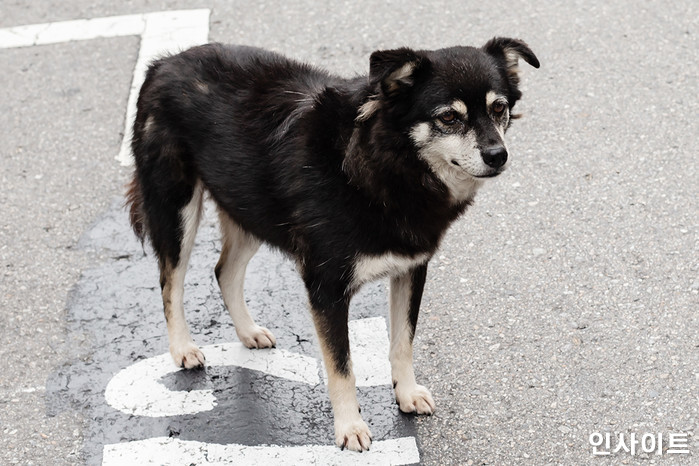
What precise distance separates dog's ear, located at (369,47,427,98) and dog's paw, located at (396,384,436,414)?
1449mm

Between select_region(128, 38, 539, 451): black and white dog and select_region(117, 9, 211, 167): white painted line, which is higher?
select_region(128, 38, 539, 451): black and white dog

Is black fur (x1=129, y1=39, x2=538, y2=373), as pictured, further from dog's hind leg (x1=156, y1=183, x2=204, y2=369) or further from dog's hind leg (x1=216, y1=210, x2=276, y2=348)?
dog's hind leg (x1=216, y1=210, x2=276, y2=348)

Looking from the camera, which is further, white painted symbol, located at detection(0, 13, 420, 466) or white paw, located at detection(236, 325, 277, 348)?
white paw, located at detection(236, 325, 277, 348)

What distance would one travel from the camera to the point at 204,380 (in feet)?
14.7

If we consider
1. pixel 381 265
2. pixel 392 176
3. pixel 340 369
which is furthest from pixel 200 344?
pixel 392 176

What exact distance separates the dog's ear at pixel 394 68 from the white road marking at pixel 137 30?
4083 mm

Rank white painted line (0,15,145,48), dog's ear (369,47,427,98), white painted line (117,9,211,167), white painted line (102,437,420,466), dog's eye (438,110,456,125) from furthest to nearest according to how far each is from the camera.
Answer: white painted line (0,15,145,48) < white painted line (117,9,211,167) < white painted line (102,437,420,466) < dog's eye (438,110,456,125) < dog's ear (369,47,427,98)

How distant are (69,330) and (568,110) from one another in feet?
12.3

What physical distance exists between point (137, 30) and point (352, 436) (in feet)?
16.2

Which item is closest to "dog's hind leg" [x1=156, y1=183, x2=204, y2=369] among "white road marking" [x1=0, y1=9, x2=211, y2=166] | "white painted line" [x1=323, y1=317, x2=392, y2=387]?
"white painted line" [x1=323, y1=317, x2=392, y2=387]

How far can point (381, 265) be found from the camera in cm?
380

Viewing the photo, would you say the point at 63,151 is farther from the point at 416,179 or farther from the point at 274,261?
the point at 416,179

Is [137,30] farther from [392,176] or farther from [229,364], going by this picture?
[392,176]

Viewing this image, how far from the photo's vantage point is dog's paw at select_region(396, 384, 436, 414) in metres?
4.14
